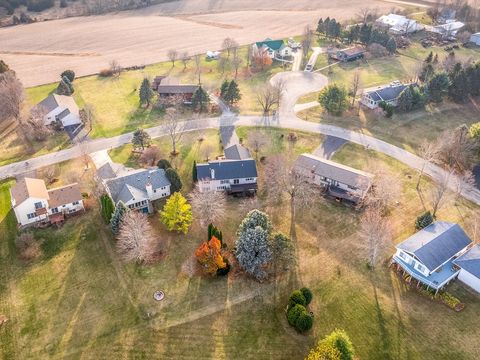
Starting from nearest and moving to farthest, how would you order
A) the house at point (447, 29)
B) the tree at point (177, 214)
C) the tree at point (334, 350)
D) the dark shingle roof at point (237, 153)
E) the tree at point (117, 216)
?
the tree at point (334, 350) → the tree at point (117, 216) → the tree at point (177, 214) → the dark shingle roof at point (237, 153) → the house at point (447, 29)

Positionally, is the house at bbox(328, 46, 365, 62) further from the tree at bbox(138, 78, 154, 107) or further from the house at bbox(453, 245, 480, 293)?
the house at bbox(453, 245, 480, 293)

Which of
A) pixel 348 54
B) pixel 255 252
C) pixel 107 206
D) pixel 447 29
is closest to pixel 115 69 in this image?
pixel 107 206

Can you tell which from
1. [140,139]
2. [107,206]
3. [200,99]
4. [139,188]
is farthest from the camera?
[200,99]

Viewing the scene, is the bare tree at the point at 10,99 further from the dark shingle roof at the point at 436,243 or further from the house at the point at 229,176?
the dark shingle roof at the point at 436,243

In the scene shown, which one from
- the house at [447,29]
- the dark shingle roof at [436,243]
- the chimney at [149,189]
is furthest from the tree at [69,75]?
the house at [447,29]

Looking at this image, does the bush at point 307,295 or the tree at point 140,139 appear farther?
the tree at point 140,139

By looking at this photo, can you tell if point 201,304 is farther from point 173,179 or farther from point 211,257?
point 173,179

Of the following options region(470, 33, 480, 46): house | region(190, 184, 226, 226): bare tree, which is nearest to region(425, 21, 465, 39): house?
region(470, 33, 480, 46): house
